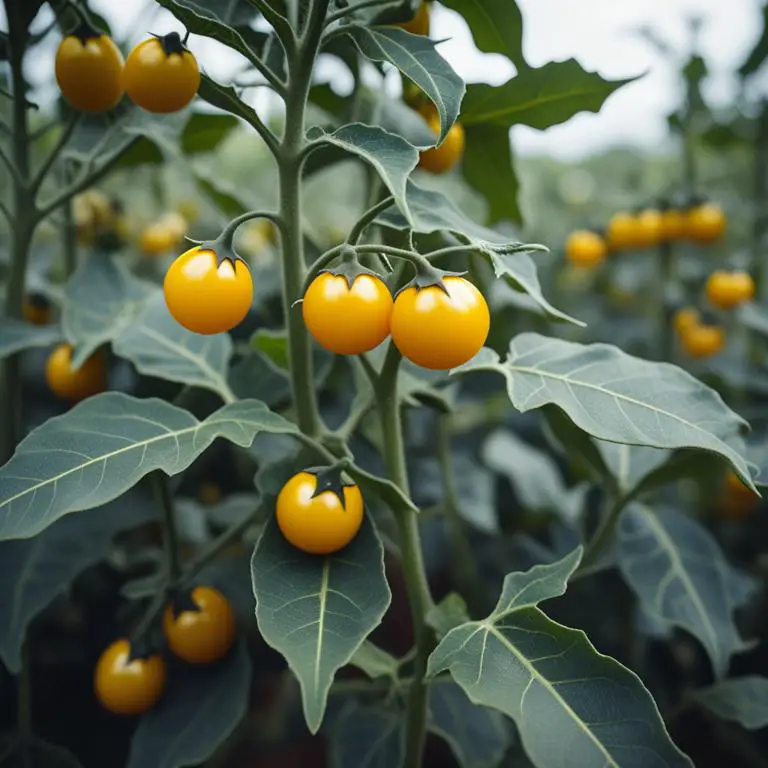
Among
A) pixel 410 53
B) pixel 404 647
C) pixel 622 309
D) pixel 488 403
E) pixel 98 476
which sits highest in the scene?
pixel 410 53

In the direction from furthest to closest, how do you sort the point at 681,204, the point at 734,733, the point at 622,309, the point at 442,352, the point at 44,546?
the point at 622,309, the point at 681,204, the point at 734,733, the point at 44,546, the point at 442,352

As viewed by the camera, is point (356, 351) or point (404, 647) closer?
A: point (356, 351)

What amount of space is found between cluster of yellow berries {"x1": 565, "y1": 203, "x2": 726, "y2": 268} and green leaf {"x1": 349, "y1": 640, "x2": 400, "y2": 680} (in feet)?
3.93

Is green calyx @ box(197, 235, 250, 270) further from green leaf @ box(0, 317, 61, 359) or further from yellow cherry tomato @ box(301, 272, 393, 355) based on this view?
green leaf @ box(0, 317, 61, 359)

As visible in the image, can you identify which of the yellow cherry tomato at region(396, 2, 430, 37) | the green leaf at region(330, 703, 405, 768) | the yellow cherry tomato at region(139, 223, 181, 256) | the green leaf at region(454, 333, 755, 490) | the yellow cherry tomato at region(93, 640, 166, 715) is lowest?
the green leaf at region(330, 703, 405, 768)

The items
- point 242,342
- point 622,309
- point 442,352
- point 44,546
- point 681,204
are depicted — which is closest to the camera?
point 442,352

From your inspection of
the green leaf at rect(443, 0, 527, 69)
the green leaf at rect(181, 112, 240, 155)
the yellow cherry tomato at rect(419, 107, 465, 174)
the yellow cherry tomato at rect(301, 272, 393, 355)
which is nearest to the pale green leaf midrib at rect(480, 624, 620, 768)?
the yellow cherry tomato at rect(301, 272, 393, 355)

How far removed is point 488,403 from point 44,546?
2.99 feet

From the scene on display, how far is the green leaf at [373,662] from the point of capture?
3.04 feet

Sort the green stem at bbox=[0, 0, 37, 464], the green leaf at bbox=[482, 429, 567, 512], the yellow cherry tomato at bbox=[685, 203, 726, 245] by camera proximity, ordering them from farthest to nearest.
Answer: the yellow cherry tomato at bbox=[685, 203, 726, 245], the green leaf at bbox=[482, 429, 567, 512], the green stem at bbox=[0, 0, 37, 464]

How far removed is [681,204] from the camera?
70.3 inches

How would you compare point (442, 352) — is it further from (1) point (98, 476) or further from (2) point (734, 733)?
(2) point (734, 733)

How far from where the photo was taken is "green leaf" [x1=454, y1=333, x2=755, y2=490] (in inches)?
30.2

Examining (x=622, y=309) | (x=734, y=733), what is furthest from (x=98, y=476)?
(x=622, y=309)
